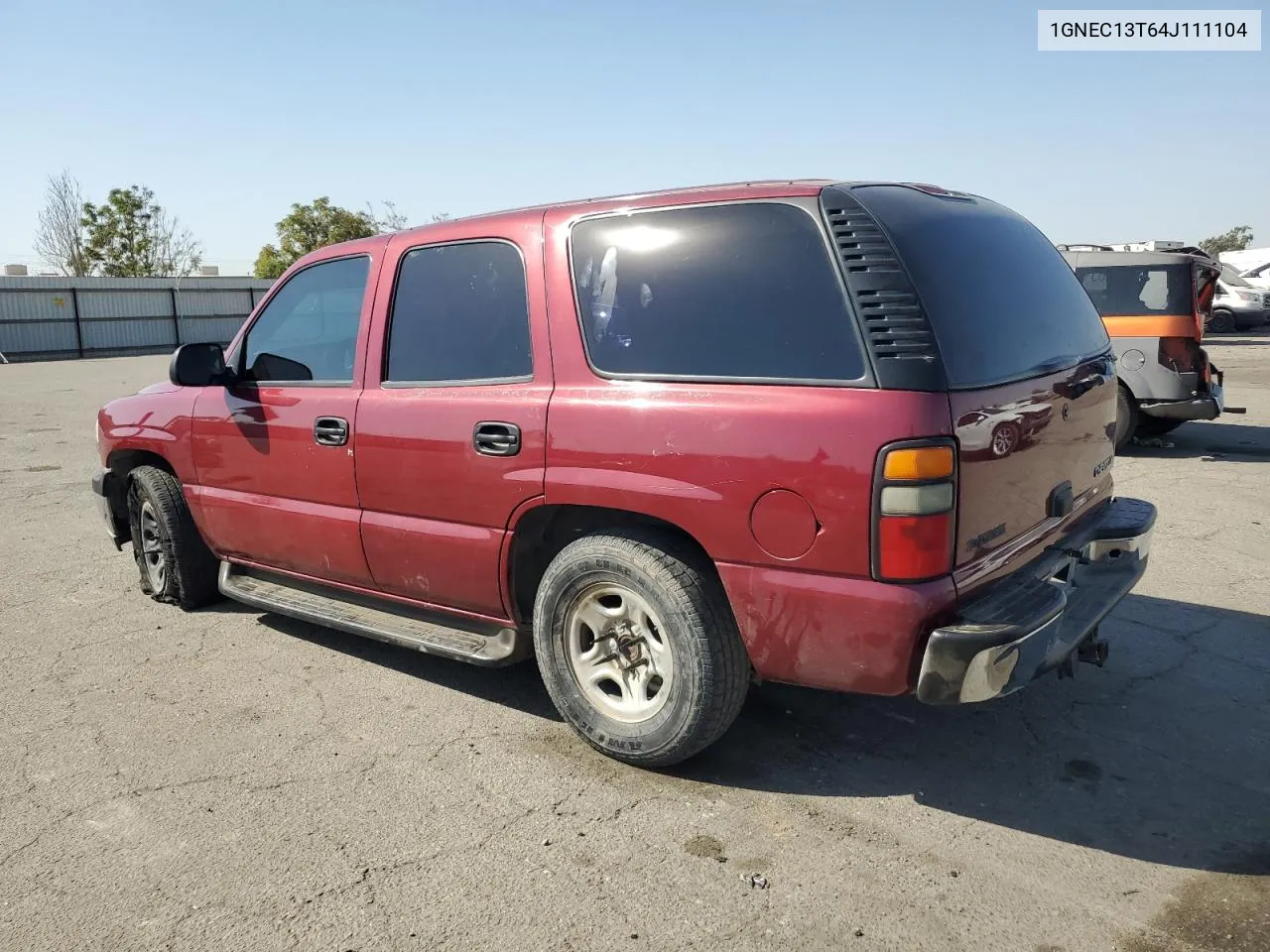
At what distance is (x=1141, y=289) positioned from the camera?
30.8ft

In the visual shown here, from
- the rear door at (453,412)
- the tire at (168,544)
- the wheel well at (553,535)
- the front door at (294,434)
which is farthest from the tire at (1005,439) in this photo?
the tire at (168,544)

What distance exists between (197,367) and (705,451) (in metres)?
2.75

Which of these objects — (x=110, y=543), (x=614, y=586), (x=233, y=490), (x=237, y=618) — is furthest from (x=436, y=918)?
(x=110, y=543)

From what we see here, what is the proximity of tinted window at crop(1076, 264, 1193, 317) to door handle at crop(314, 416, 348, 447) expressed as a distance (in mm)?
7518

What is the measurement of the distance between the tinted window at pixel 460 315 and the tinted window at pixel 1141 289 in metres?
7.18

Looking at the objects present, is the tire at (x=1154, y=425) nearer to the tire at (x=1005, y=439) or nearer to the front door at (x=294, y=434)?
the tire at (x=1005, y=439)

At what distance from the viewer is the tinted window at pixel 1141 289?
9.23 meters

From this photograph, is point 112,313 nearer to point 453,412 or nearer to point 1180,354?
point 1180,354

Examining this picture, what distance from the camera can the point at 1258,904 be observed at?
2580mm

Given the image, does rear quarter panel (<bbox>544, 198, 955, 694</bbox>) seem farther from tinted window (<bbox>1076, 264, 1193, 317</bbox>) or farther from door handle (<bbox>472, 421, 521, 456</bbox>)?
tinted window (<bbox>1076, 264, 1193, 317</bbox>)

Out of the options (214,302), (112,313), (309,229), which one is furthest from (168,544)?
(309,229)

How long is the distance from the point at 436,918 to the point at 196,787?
1.22m

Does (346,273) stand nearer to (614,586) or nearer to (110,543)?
(614,586)

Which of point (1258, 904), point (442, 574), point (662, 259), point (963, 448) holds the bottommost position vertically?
point (1258, 904)
